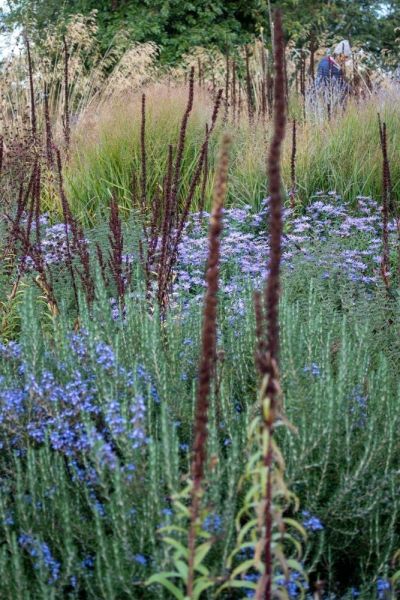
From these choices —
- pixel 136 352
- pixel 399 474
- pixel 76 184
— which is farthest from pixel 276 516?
pixel 76 184

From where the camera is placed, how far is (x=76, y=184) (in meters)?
6.47

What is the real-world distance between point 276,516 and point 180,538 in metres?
0.49

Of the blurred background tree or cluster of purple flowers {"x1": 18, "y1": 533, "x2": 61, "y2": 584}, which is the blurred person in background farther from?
cluster of purple flowers {"x1": 18, "y1": 533, "x2": 61, "y2": 584}

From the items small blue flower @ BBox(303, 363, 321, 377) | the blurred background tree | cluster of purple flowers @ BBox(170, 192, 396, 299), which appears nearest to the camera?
small blue flower @ BBox(303, 363, 321, 377)

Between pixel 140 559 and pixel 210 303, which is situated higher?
pixel 210 303

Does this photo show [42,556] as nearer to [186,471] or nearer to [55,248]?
[186,471]

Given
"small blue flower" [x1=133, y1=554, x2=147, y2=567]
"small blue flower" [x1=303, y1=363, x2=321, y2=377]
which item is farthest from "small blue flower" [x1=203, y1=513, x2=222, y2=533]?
"small blue flower" [x1=303, y1=363, x2=321, y2=377]

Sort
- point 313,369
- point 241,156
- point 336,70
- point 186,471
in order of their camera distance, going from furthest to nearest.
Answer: point 336,70, point 241,156, point 313,369, point 186,471

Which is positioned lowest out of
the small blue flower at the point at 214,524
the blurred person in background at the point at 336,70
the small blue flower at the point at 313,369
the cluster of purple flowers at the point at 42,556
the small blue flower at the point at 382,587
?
the small blue flower at the point at 382,587

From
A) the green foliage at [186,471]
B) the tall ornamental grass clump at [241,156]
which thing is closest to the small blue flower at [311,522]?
the green foliage at [186,471]

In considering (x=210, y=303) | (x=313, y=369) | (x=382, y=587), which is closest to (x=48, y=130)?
(x=313, y=369)

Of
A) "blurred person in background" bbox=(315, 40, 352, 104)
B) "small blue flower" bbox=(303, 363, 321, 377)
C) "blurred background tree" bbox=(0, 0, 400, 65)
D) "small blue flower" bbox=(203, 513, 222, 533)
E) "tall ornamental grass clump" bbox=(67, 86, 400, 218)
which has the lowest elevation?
"small blue flower" bbox=(203, 513, 222, 533)

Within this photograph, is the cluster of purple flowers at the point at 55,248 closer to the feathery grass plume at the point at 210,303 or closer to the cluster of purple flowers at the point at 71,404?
the cluster of purple flowers at the point at 71,404

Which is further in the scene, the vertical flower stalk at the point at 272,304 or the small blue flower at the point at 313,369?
the small blue flower at the point at 313,369
